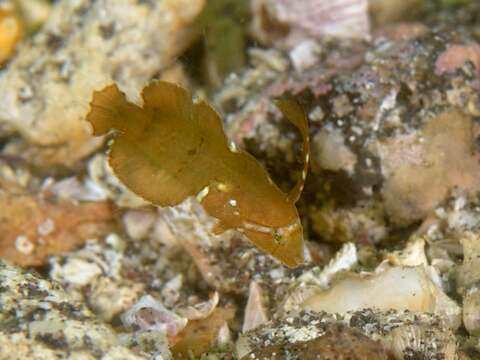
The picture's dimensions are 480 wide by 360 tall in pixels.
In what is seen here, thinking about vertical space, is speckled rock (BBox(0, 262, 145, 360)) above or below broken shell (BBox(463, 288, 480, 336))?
above

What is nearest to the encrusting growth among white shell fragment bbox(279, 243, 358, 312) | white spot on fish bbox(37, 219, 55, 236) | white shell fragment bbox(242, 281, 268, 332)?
Answer: white shell fragment bbox(279, 243, 358, 312)

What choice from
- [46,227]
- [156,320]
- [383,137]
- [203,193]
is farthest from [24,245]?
[383,137]

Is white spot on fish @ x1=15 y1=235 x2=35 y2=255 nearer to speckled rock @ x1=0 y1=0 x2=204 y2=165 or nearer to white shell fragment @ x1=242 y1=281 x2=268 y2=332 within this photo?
speckled rock @ x1=0 y1=0 x2=204 y2=165

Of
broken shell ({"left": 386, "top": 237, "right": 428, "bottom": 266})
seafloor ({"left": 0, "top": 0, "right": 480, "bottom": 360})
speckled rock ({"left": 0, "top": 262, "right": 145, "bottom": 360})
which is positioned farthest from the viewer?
broken shell ({"left": 386, "top": 237, "right": 428, "bottom": 266})

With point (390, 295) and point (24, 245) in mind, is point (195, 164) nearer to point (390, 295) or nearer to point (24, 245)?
point (390, 295)

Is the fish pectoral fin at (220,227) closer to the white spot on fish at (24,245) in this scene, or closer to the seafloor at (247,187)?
the seafloor at (247,187)

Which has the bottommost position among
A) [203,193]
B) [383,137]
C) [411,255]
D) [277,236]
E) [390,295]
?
[411,255]
